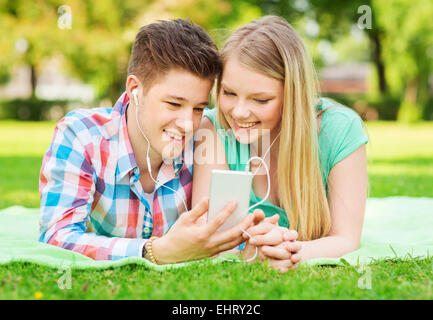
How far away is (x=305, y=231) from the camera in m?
3.21

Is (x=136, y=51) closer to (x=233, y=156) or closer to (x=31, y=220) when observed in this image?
(x=233, y=156)

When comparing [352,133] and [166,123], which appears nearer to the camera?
[166,123]

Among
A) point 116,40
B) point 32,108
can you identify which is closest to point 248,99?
point 116,40

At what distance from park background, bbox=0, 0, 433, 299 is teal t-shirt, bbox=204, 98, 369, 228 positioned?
24.2 inches

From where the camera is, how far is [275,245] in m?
2.74

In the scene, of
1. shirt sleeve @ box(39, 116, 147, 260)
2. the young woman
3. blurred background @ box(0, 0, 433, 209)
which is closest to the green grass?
shirt sleeve @ box(39, 116, 147, 260)

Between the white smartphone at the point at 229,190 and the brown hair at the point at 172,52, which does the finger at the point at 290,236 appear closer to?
the white smartphone at the point at 229,190

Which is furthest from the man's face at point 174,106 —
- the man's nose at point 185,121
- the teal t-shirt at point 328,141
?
the teal t-shirt at point 328,141

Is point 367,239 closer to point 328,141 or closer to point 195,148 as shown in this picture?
point 328,141

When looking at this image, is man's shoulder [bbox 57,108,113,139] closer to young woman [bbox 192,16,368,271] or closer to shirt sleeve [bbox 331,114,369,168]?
young woman [bbox 192,16,368,271]

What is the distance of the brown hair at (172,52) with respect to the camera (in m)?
3.02

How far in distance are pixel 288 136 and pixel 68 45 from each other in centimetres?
1975

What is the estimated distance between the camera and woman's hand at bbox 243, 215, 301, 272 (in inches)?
106
